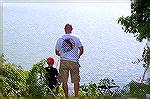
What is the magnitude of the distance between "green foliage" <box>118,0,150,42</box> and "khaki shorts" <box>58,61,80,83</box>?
2455 mm

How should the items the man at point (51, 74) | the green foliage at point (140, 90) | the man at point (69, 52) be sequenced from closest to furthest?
the green foliage at point (140, 90) → the man at point (69, 52) → the man at point (51, 74)

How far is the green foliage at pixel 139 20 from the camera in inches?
366

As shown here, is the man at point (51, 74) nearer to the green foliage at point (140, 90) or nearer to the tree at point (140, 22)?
the green foliage at point (140, 90)

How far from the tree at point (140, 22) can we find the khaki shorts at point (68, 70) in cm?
213

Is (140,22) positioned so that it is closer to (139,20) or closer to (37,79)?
(139,20)

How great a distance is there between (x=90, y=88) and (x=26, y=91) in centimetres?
276

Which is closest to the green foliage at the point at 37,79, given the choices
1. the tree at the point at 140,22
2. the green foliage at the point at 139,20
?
the tree at the point at 140,22

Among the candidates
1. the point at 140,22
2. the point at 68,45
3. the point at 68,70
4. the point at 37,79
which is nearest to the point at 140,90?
the point at 68,70

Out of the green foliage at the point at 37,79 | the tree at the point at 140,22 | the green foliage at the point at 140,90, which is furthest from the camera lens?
the tree at the point at 140,22

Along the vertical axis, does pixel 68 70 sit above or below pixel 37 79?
above

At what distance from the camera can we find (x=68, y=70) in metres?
7.52

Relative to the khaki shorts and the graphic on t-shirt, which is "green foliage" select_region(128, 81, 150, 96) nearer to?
the khaki shorts

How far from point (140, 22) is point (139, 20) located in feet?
0.30

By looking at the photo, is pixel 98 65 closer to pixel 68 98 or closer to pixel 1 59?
pixel 1 59
